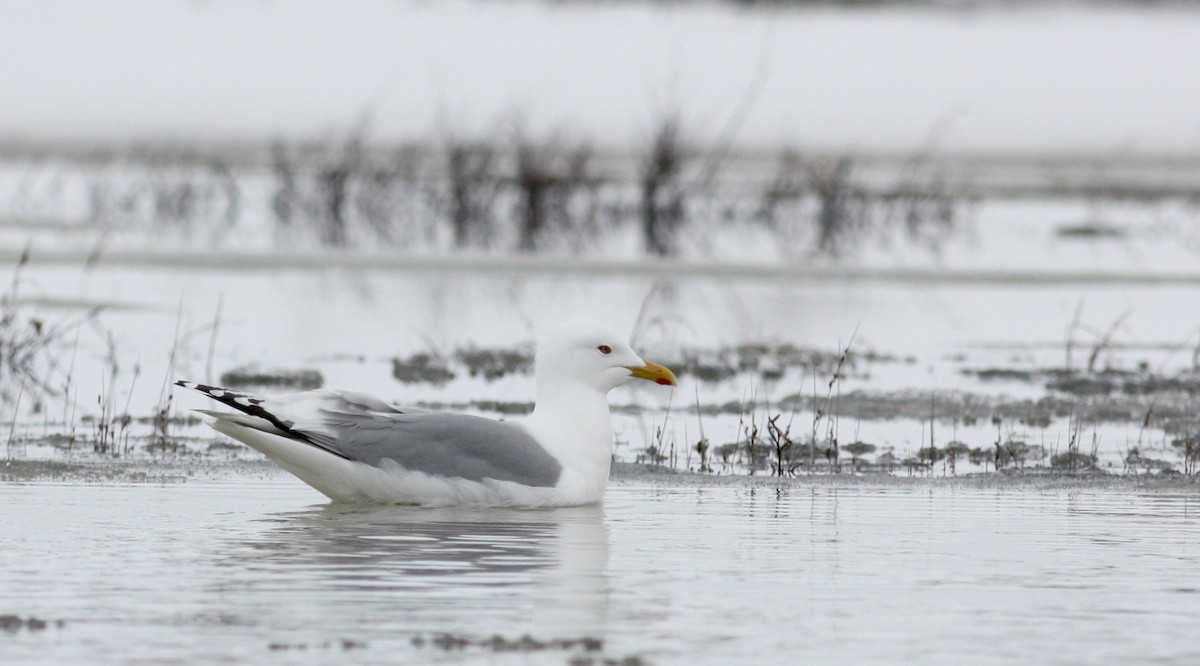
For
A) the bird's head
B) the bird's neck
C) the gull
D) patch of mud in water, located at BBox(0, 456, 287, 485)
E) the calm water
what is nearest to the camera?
the calm water

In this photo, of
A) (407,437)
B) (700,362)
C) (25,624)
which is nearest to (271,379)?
(700,362)

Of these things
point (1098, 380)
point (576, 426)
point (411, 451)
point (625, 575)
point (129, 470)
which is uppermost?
point (1098, 380)

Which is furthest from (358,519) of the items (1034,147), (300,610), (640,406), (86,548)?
(1034,147)

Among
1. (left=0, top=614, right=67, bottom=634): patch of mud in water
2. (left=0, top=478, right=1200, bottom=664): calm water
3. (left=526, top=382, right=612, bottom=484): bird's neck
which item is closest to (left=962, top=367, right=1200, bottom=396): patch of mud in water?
(left=0, top=478, right=1200, bottom=664): calm water

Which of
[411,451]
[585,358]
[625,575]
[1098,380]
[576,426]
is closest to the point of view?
[625,575]

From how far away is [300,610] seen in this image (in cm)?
488

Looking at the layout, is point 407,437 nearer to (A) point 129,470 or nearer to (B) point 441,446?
(B) point 441,446

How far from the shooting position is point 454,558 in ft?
18.5

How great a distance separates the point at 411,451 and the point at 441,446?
0.10m

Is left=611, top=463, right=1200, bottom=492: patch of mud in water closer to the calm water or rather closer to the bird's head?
the calm water

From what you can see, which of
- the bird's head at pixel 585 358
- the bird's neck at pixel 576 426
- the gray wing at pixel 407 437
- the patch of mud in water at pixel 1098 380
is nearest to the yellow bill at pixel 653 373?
the bird's head at pixel 585 358

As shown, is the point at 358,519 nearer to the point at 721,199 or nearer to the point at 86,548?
the point at 86,548

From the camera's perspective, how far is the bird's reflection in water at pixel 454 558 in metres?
5.01

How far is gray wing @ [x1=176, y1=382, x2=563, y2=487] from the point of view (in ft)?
21.8
